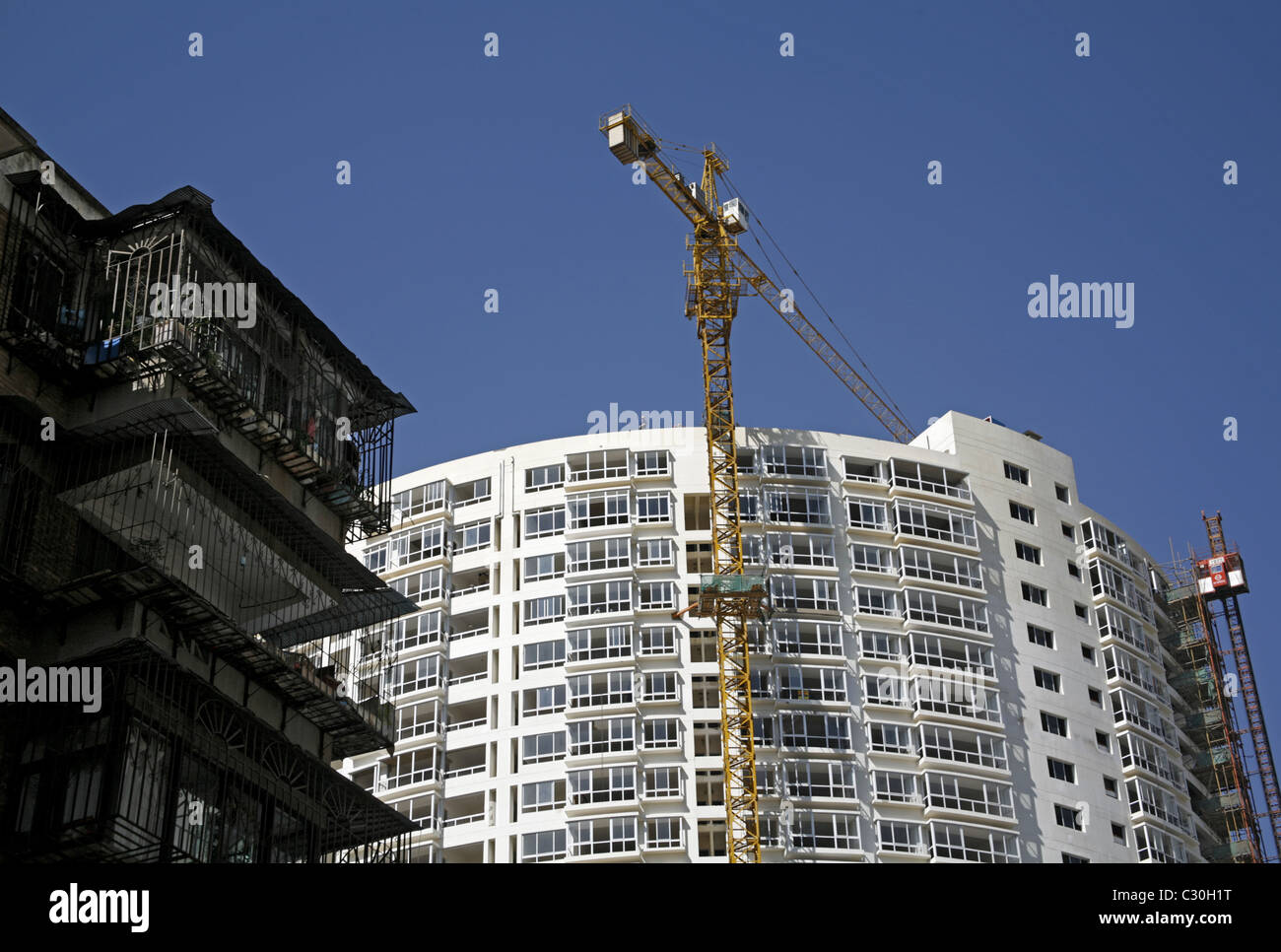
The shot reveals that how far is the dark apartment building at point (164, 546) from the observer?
36.7 metres

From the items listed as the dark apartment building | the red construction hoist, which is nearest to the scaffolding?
the red construction hoist

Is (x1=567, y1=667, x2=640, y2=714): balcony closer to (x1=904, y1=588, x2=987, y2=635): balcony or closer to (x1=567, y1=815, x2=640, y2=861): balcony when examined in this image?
(x1=567, y1=815, x2=640, y2=861): balcony

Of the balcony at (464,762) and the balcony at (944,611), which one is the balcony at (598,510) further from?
the balcony at (944,611)

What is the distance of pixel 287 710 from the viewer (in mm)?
44469

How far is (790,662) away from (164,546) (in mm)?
67743

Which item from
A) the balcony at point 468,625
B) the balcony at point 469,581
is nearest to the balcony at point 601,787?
the balcony at point 468,625

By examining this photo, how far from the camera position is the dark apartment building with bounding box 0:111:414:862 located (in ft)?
120

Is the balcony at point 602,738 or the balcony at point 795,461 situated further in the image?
the balcony at point 795,461

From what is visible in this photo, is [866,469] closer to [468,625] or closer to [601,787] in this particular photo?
[468,625]

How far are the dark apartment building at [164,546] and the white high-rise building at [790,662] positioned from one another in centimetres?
5138

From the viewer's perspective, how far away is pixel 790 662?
4082 inches
